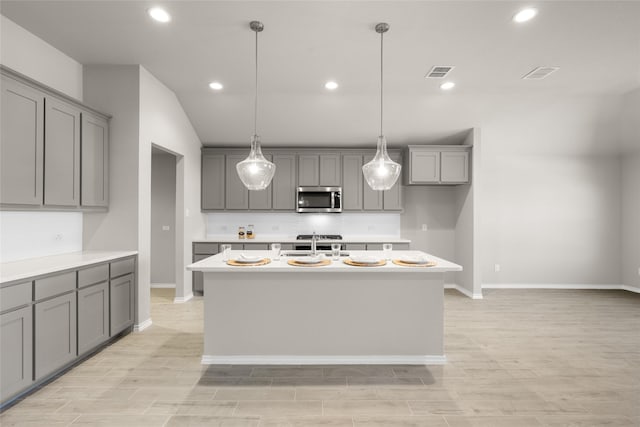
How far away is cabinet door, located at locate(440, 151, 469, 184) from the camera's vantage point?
211 inches

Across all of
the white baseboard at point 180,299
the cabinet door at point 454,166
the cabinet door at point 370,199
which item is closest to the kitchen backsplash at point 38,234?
the white baseboard at point 180,299

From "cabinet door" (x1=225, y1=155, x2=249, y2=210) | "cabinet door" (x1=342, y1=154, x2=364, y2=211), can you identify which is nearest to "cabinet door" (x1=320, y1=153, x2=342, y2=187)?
"cabinet door" (x1=342, y1=154, x2=364, y2=211)

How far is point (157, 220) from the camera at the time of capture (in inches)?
226

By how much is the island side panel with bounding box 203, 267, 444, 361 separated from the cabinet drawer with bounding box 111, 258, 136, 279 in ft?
3.70

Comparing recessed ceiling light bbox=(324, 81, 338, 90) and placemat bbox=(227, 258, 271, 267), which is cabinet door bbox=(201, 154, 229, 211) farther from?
placemat bbox=(227, 258, 271, 267)

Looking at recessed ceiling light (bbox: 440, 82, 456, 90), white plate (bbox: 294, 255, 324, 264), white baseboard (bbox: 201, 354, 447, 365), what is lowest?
white baseboard (bbox: 201, 354, 447, 365)

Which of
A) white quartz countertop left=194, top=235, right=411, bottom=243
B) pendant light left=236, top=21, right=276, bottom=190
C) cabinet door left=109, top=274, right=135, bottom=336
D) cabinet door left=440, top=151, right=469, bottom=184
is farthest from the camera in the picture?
cabinet door left=440, top=151, right=469, bottom=184

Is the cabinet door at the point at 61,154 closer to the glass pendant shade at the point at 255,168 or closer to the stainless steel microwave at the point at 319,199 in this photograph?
the glass pendant shade at the point at 255,168

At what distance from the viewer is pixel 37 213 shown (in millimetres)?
3059

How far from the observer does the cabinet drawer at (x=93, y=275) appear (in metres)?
2.83

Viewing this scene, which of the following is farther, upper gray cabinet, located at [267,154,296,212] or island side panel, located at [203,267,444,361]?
upper gray cabinet, located at [267,154,296,212]

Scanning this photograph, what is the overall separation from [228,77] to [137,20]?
1.25 meters

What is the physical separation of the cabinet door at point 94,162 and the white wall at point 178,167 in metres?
0.35

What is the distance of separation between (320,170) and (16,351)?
14.4ft
